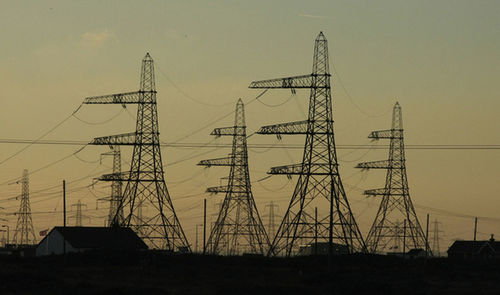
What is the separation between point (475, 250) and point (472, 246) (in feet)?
7.10

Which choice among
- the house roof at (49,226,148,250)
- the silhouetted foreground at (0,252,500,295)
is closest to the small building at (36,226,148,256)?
the house roof at (49,226,148,250)

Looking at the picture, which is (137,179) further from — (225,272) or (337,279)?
(337,279)

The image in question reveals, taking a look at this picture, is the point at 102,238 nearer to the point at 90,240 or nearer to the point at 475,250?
the point at 90,240

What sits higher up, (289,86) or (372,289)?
(289,86)

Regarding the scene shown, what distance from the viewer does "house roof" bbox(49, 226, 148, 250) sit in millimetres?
122938

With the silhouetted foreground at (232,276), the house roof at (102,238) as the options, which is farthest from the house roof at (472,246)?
the house roof at (102,238)

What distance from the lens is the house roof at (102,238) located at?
4840 inches

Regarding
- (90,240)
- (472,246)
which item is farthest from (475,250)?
(90,240)

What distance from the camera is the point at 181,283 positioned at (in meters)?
78.2

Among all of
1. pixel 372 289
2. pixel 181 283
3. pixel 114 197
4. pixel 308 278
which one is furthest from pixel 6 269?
pixel 114 197

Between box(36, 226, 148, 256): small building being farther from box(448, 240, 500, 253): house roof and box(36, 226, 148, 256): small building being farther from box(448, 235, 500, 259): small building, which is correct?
box(448, 240, 500, 253): house roof

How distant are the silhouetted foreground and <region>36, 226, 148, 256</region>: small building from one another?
924 centimetres

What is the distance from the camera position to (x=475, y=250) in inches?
6580

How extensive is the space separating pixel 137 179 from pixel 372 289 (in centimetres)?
4619
